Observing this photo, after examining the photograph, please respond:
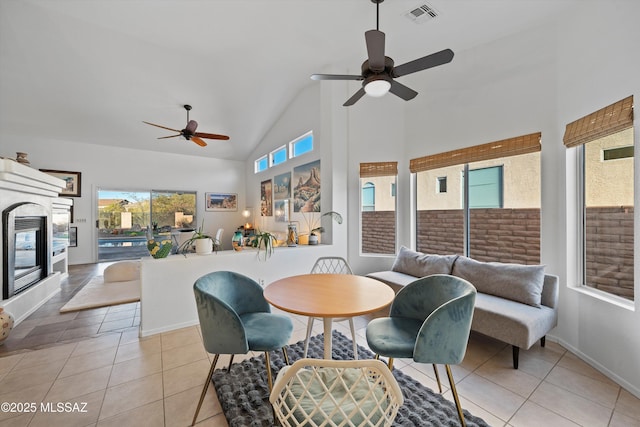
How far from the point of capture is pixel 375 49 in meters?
1.84

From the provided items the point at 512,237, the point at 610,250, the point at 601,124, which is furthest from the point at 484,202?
the point at 601,124

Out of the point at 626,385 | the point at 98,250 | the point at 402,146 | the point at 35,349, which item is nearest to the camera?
the point at 626,385

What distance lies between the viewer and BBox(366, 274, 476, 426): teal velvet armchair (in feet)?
4.68

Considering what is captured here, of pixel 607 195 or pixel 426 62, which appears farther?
pixel 607 195

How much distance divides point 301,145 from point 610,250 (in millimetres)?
4416

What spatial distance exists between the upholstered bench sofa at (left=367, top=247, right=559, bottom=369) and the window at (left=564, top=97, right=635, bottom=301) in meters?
0.36

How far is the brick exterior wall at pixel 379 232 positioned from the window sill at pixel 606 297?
2.08 m

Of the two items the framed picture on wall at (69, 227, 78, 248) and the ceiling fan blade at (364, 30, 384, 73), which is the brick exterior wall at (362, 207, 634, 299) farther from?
the framed picture on wall at (69, 227, 78, 248)

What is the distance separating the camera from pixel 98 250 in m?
6.09

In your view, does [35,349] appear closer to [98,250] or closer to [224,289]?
[224,289]

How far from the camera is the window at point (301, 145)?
4.66 metres

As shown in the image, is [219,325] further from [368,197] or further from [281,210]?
[281,210]

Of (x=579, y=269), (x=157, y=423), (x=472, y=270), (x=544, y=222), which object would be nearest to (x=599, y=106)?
(x=544, y=222)

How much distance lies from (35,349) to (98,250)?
4.74 meters
